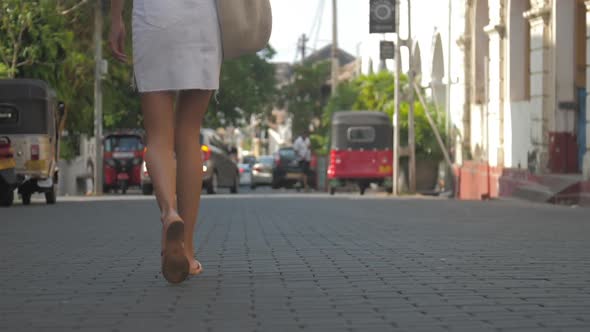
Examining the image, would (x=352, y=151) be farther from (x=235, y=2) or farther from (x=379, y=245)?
(x=235, y=2)

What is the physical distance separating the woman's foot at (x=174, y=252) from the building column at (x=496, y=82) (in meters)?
21.8

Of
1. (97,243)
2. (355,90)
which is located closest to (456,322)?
(97,243)

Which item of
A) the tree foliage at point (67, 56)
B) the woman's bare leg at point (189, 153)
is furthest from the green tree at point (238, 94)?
the woman's bare leg at point (189, 153)

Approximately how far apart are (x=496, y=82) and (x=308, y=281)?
22279 millimetres

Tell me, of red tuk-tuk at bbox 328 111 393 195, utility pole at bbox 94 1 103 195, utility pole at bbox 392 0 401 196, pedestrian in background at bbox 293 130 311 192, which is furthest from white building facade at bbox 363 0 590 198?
utility pole at bbox 94 1 103 195

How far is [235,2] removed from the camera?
6.91m

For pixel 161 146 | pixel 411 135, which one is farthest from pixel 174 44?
pixel 411 135

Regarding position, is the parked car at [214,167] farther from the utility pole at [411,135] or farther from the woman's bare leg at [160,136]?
the woman's bare leg at [160,136]

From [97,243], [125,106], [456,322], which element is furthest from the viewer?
[125,106]

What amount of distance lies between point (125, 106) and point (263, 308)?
4771 cm

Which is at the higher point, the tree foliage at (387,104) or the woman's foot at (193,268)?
the tree foliage at (387,104)

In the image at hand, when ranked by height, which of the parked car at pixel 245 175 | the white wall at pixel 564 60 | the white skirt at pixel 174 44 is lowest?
the parked car at pixel 245 175

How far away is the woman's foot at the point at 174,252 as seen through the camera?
627 centimetres

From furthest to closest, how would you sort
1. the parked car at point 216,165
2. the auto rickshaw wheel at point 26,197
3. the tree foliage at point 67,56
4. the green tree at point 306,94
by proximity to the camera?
1. the green tree at point 306,94
2. the parked car at point 216,165
3. the tree foliage at point 67,56
4. the auto rickshaw wheel at point 26,197
